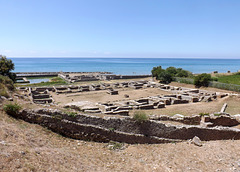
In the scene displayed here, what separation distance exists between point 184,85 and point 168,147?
30.3 m

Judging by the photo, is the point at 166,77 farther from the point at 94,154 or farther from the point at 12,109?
the point at 12,109

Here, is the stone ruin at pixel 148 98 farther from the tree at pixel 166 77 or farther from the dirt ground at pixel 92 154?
the dirt ground at pixel 92 154

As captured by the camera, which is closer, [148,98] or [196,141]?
[196,141]

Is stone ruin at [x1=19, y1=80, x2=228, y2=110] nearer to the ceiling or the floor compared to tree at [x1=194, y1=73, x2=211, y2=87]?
nearer to the floor

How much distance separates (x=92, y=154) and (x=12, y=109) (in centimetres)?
516

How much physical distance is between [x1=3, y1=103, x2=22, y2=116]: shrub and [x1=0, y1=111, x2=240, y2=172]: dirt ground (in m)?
0.27

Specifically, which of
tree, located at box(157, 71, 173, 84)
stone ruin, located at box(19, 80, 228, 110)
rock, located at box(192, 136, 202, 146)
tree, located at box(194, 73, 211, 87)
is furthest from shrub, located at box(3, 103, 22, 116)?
tree, located at box(157, 71, 173, 84)

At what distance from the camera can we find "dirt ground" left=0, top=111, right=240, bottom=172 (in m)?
6.00

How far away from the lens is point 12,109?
9.52m

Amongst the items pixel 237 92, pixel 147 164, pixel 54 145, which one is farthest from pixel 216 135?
pixel 237 92

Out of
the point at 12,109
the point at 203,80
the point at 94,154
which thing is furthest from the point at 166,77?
the point at 12,109

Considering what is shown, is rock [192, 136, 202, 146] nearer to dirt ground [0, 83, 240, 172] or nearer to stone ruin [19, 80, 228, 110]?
dirt ground [0, 83, 240, 172]

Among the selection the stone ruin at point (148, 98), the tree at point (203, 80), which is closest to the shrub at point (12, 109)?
the stone ruin at point (148, 98)

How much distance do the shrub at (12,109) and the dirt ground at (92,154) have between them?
0.89 feet
